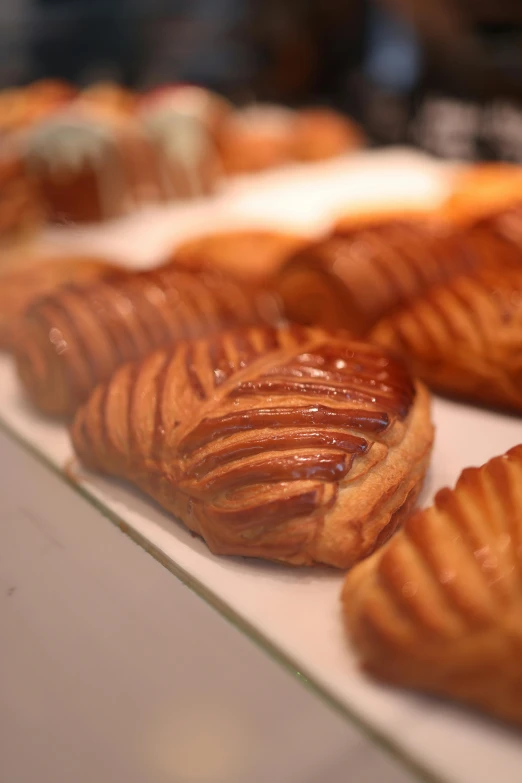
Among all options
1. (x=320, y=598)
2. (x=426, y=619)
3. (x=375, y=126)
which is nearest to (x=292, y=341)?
(x=320, y=598)

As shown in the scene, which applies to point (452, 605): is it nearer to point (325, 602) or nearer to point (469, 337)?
point (325, 602)

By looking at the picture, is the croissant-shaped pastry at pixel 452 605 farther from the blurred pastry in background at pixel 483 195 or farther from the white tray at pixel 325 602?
the blurred pastry in background at pixel 483 195

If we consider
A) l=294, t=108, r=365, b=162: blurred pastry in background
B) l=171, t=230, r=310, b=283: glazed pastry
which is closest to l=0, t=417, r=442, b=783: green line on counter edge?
l=171, t=230, r=310, b=283: glazed pastry

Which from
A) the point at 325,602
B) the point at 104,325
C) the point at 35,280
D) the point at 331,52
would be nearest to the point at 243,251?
the point at 35,280

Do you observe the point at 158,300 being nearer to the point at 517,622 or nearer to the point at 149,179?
the point at 517,622

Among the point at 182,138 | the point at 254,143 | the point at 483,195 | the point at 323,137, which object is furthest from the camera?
the point at 323,137

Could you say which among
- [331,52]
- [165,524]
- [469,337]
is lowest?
[165,524]

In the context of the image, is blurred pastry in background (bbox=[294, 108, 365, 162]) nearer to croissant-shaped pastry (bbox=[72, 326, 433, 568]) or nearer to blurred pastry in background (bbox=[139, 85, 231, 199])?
blurred pastry in background (bbox=[139, 85, 231, 199])
